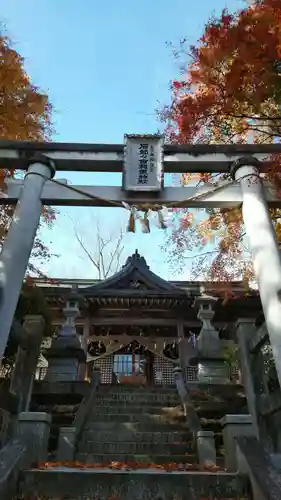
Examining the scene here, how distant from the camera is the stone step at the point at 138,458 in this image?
6.18m

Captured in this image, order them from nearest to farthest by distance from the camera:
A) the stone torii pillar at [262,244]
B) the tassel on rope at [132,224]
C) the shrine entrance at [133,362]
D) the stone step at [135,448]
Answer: the stone torii pillar at [262,244]
the stone step at [135,448]
the tassel on rope at [132,224]
the shrine entrance at [133,362]

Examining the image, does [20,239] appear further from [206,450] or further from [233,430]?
[206,450]

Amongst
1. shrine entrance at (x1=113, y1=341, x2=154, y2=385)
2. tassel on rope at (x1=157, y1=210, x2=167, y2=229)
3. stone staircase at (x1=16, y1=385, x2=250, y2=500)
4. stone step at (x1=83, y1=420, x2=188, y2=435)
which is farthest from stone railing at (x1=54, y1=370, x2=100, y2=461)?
shrine entrance at (x1=113, y1=341, x2=154, y2=385)

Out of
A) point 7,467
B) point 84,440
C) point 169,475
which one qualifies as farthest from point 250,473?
point 84,440

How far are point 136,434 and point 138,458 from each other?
2.93 feet

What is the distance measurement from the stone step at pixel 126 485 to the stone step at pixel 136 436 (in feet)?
8.57

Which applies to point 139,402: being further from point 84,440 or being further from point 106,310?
point 106,310

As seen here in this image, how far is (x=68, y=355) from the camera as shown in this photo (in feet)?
36.4

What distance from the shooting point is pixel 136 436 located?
281 inches

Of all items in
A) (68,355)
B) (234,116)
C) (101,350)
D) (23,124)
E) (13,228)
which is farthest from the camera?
(101,350)

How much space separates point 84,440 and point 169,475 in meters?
3.09

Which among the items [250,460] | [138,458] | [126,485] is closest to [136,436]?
[138,458]

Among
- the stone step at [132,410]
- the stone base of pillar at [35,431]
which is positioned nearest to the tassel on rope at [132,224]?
the stone base of pillar at [35,431]

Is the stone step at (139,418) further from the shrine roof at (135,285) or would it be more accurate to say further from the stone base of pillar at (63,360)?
the shrine roof at (135,285)
